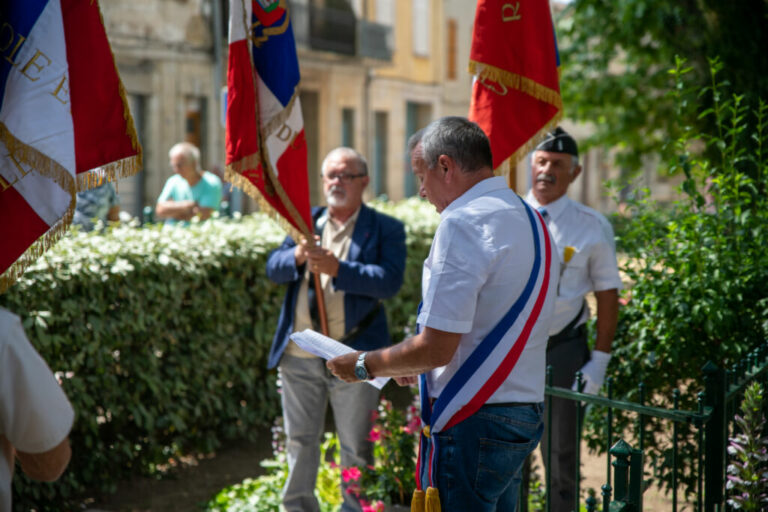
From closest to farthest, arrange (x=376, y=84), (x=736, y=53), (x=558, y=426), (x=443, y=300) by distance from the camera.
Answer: (x=443, y=300) → (x=558, y=426) → (x=736, y=53) → (x=376, y=84)

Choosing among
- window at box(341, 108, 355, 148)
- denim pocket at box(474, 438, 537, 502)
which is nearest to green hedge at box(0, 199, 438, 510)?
denim pocket at box(474, 438, 537, 502)

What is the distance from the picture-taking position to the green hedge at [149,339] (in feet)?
16.8

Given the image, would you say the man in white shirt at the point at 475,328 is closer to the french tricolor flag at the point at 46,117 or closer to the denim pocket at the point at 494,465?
the denim pocket at the point at 494,465

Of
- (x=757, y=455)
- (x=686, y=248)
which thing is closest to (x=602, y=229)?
(x=686, y=248)

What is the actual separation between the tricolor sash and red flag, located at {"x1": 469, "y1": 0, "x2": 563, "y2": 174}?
1653 millimetres

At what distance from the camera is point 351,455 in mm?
4805

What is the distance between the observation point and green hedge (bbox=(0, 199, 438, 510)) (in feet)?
16.8

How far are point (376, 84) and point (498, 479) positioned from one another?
27.9m

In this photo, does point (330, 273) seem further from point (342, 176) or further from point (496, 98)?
point (496, 98)

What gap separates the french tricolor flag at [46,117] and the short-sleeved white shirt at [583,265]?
218 cm

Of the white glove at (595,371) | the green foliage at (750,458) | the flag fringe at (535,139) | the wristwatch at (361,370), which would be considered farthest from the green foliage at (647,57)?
the wristwatch at (361,370)

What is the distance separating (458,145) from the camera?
2834mm

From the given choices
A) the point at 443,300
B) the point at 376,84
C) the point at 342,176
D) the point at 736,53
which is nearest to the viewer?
the point at 443,300

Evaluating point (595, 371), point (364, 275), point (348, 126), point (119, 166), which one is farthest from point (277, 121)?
point (348, 126)
